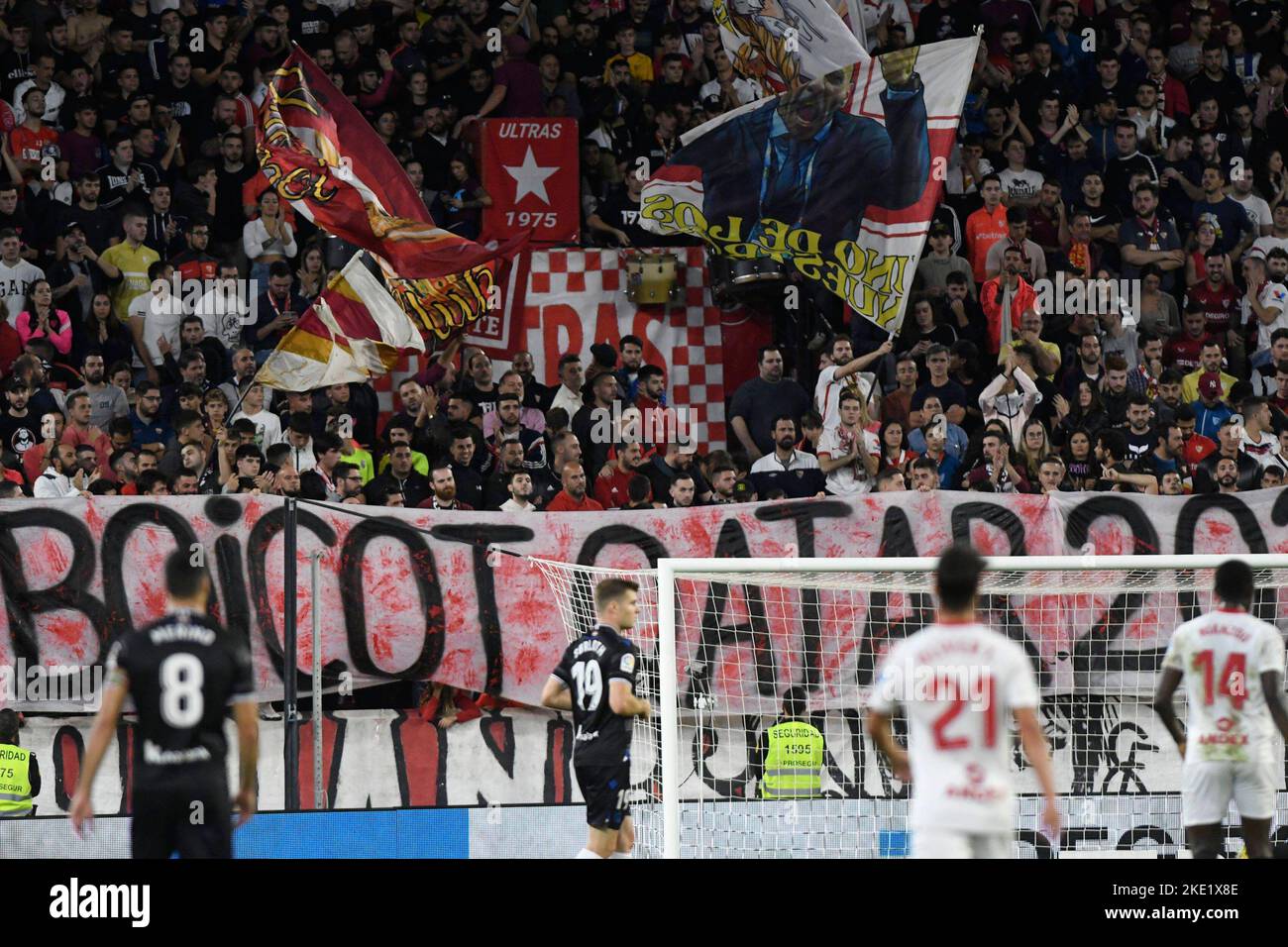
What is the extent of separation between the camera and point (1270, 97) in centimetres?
1747

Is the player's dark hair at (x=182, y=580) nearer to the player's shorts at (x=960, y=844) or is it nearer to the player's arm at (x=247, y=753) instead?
the player's arm at (x=247, y=753)

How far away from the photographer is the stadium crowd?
525 inches

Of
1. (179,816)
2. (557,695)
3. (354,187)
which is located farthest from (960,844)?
(354,187)

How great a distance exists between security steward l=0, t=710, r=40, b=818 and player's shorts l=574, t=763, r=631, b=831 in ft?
10.6

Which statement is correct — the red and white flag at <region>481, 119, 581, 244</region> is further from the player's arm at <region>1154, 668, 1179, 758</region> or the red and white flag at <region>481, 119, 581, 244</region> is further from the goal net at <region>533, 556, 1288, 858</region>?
the player's arm at <region>1154, 668, 1179, 758</region>

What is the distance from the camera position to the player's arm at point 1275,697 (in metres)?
8.21

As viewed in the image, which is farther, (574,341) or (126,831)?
(574,341)

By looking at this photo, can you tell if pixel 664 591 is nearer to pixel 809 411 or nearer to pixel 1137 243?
pixel 809 411

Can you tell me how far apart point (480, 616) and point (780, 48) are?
4.87 meters

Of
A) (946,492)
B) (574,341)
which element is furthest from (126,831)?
(574,341)

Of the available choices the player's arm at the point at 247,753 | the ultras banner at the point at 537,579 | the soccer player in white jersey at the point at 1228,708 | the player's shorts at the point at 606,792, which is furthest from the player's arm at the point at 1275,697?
the player's arm at the point at 247,753

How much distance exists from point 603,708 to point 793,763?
1.56 m

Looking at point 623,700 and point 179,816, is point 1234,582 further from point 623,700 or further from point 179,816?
point 179,816

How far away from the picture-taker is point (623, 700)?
9.46 metres
